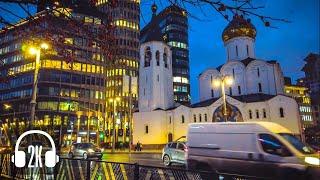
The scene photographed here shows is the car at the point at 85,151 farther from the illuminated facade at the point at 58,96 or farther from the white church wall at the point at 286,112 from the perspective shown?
the illuminated facade at the point at 58,96

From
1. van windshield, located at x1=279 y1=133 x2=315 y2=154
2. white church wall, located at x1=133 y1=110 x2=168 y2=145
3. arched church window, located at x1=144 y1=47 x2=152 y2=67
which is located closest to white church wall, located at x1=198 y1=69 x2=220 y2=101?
white church wall, located at x1=133 y1=110 x2=168 y2=145

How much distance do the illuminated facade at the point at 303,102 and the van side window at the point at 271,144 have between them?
99.0 m

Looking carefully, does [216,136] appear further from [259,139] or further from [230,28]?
[230,28]

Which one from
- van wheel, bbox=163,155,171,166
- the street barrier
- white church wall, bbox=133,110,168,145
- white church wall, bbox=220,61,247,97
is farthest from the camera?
white church wall, bbox=133,110,168,145

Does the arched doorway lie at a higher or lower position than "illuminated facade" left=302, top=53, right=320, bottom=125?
Answer: lower

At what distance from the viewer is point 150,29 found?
64688 mm

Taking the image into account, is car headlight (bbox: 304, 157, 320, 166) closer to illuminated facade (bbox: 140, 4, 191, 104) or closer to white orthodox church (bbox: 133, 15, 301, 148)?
white orthodox church (bbox: 133, 15, 301, 148)

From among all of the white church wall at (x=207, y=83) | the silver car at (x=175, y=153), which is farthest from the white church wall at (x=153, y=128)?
the silver car at (x=175, y=153)

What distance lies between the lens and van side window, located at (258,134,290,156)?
1127 centimetres

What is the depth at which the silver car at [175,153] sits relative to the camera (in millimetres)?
20453

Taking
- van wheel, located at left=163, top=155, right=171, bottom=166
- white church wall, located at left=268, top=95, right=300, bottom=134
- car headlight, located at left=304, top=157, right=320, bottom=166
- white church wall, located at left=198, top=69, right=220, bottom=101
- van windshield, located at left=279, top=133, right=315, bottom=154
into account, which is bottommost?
van wheel, located at left=163, top=155, right=171, bottom=166

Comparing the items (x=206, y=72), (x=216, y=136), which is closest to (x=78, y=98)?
(x=206, y=72)

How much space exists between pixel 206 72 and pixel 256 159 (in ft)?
170

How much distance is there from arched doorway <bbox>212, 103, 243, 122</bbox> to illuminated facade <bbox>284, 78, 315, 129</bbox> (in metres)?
60.0
